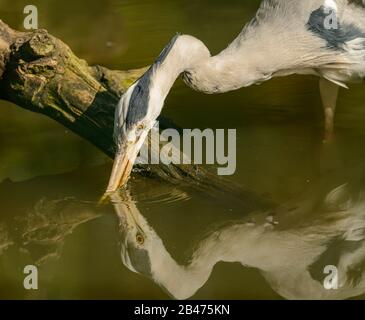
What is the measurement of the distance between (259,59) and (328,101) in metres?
1.21

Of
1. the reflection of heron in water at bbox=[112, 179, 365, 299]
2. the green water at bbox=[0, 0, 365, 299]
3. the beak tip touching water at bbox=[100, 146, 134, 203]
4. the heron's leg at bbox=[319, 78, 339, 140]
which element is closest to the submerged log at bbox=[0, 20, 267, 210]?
the green water at bbox=[0, 0, 365, 299]

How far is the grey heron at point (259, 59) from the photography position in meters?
Answer: 5.08

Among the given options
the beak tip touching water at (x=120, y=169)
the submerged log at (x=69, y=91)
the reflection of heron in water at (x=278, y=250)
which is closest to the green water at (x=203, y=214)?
the reflection of heron in water at (x=278, y=250)

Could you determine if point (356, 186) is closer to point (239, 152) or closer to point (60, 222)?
point (239, 152)

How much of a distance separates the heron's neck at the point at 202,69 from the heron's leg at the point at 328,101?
1064mm

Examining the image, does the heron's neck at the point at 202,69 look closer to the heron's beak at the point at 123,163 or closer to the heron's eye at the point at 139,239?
the heron's beak at the point at 123,163

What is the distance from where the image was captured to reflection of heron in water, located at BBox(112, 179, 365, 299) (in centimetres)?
493

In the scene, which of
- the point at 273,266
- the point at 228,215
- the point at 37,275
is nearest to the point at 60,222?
the point at 37,275

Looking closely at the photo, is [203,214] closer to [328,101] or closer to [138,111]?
[138,111]

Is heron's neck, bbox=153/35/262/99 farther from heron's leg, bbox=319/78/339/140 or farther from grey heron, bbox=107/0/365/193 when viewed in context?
heron's leg, bbox=319/78/339/140

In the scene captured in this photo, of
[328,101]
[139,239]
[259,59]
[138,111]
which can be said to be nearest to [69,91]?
[138,111]

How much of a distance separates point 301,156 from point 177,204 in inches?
43.6

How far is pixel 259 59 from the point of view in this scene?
5484 mm

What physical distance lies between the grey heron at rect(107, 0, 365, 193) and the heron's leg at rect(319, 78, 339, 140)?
14.8 inches
